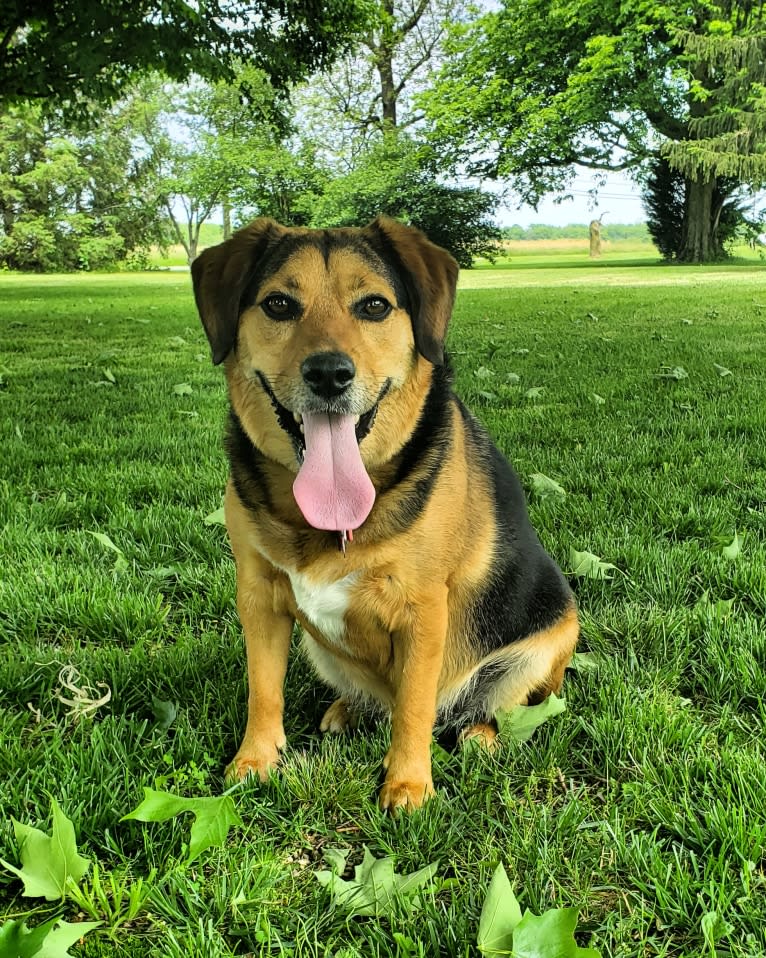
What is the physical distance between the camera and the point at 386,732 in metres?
2.37

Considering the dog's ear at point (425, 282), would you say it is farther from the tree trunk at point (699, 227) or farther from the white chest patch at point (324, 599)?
the tree trunk at point (699, 227)

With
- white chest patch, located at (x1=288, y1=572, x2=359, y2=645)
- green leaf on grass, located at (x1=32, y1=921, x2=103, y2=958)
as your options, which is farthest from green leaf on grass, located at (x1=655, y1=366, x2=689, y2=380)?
green leaf on grass, located at (x1=32, y1=921, x2=103, y2=958)

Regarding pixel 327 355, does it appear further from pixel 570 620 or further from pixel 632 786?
pixel 632 786

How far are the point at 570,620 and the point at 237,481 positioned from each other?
1.29 meters

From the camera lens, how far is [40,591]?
3.05 m

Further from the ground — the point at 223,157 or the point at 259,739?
the point at 223,157

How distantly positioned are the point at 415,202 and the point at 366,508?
37.9m

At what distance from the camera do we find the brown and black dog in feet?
6.93

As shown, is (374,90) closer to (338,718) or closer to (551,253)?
(551,253)

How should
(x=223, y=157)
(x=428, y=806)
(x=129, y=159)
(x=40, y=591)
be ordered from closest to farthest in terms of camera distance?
Result: 1. (x=428, y=806)
2. (x=40, y=591)
3. (x=223, y=157)
4. (x=129, y=159)

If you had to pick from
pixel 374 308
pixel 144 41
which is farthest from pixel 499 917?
pixel 144 41

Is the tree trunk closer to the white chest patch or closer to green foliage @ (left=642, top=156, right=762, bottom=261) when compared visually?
green foliage @ (left=642, top=156, right=762, bottom=261)

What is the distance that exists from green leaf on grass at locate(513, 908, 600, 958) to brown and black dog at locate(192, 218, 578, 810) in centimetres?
60

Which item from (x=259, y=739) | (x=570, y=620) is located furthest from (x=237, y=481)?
(x=570, y=620)
